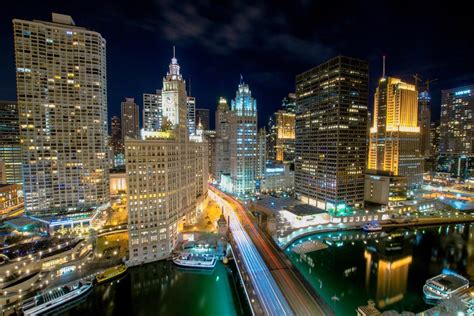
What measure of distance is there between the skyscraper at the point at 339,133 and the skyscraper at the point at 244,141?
3752 cm

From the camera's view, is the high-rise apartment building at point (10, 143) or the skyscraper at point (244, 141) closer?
the high-rise apartment building at point (10, 143)

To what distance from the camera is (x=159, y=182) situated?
7712cm

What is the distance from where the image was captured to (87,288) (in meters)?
60.7

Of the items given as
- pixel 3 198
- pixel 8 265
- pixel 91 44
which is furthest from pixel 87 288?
pixel 91 44

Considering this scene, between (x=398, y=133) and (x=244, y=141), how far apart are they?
342 ft

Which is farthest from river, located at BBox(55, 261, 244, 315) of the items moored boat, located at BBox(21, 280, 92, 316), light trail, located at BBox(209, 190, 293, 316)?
light trail, located at BBox(209, 190, 293, 316)

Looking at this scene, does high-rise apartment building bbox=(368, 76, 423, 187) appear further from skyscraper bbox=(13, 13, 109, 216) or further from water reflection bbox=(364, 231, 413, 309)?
skyscraper bbox=(13, 13, 109, 216)

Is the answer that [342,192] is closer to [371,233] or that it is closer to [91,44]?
[371,233]

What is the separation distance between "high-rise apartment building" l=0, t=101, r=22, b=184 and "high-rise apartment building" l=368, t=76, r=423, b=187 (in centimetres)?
23100

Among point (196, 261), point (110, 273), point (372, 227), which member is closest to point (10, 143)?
point (110, 273)

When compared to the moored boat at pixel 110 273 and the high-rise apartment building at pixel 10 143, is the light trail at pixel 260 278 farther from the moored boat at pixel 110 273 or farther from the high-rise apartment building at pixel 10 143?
the high-rise apartment building at pixel 10 143

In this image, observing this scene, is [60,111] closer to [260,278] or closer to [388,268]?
[260,278]

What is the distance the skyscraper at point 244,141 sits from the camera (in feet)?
458

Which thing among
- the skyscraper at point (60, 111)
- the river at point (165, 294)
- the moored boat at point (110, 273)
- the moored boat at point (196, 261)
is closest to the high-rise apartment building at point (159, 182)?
the moored boat at point (110, 273)
